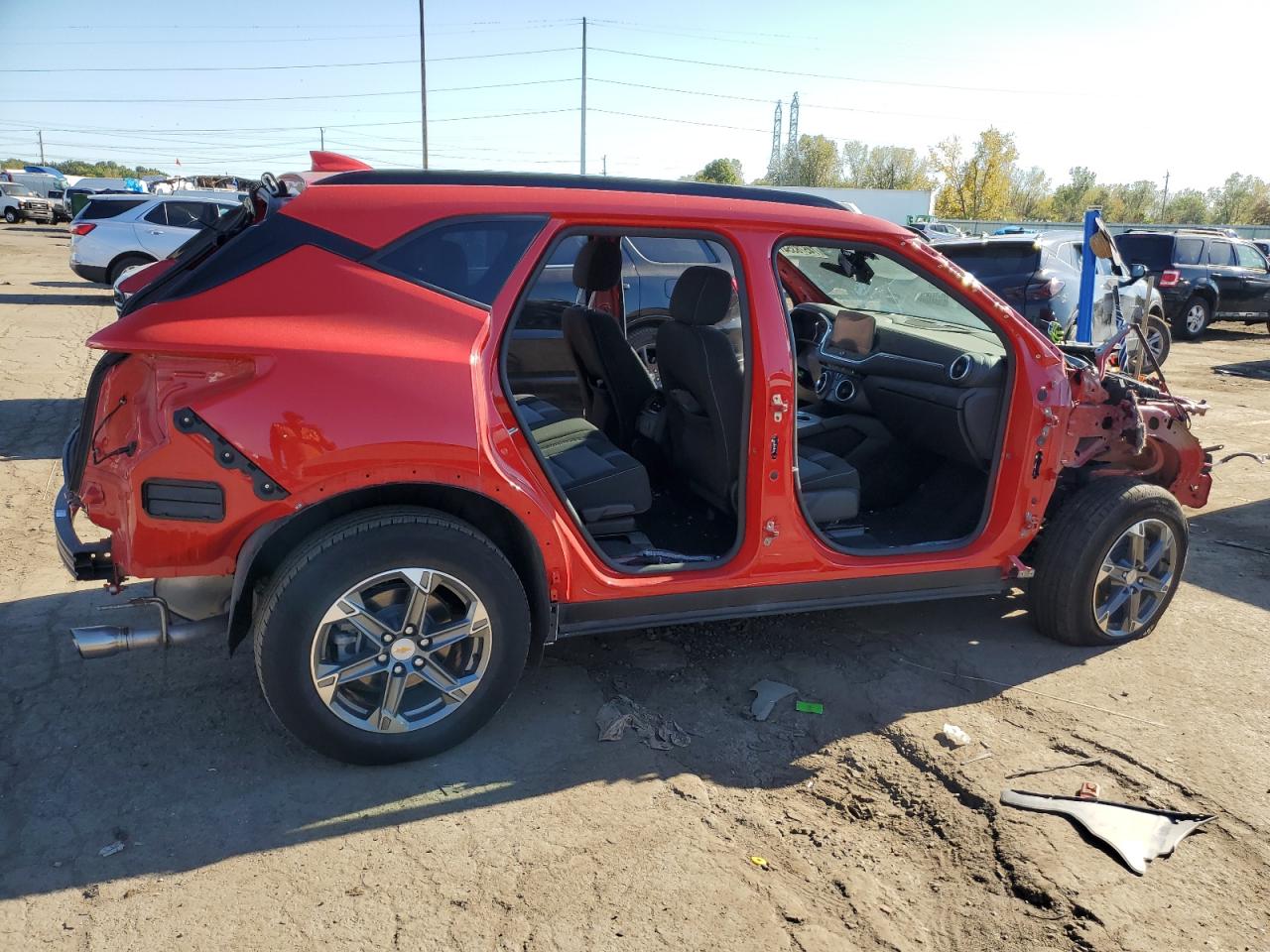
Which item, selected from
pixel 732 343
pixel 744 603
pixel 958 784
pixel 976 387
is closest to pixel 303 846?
pixel 744 603

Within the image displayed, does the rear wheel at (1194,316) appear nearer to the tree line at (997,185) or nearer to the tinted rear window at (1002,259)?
the tinted rear window at (1002,259)

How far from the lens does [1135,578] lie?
13.4 ft

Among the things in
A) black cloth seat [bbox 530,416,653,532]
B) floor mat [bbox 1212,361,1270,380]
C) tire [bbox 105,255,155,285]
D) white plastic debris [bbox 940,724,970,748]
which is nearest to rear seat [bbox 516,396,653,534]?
black cloth seat [bbox 530,416,653,532]

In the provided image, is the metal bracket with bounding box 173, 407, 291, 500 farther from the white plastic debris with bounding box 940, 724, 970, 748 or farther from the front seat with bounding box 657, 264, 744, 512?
the white plastic debris with bounding box 940, 724, 970, 748

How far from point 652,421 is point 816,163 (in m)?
81.2

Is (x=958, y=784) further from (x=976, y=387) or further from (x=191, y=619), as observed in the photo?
(x=191, y=619)

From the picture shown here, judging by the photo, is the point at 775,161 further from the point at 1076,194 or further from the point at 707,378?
the point at 707,378

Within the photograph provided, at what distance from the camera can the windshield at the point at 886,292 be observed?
4.36 m

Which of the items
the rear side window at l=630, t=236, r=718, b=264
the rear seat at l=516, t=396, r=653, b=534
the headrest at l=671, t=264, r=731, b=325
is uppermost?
the rear side window at l=630, t=236, r=718, b=264

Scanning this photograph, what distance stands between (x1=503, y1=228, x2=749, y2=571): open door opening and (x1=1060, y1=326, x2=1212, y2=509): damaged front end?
1478mm

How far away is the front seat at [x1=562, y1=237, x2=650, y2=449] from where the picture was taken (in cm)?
432

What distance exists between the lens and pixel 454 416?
2832 millimetres

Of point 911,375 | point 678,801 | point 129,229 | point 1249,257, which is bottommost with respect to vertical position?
point 678,801

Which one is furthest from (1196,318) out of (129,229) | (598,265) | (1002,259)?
(129,229)
